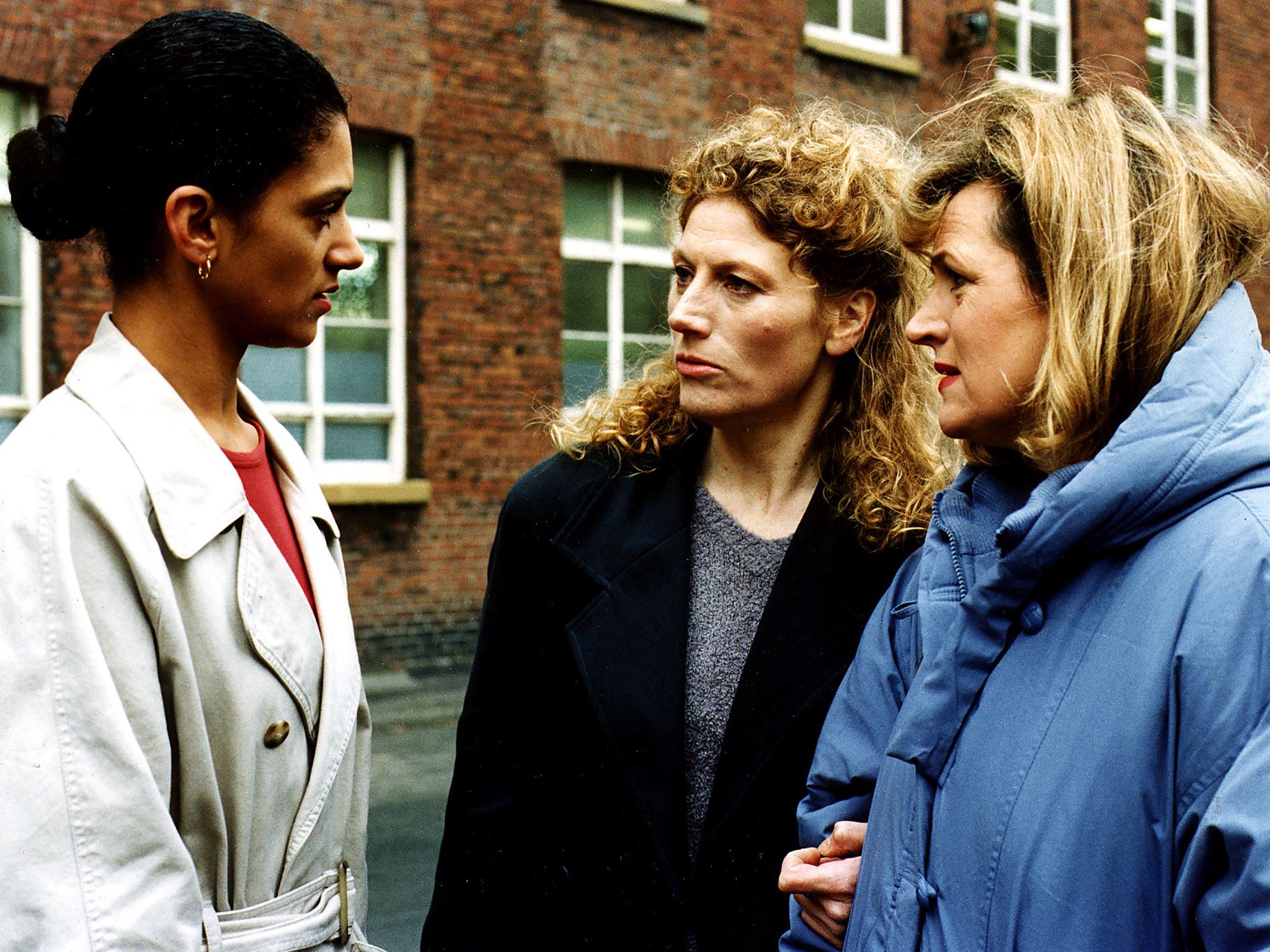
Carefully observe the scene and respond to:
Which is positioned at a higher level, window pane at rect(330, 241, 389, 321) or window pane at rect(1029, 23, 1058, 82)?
window pane at rect(1029, 23, 1058, 82)

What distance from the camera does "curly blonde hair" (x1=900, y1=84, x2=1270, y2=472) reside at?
5.00ft

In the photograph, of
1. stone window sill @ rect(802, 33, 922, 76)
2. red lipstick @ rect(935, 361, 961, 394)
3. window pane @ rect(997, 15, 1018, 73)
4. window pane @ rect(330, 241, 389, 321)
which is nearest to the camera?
red lipstick @ rect(935, 361, 961, 394)

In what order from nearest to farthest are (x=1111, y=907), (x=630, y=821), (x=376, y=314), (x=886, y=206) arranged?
(x=1111, y=907), (x=630, y=821), (x=886, y=206), (x=376, y=314)

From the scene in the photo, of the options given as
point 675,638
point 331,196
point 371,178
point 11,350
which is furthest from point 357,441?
point 331,196

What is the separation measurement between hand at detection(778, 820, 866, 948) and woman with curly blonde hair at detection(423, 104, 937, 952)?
0.26 metres

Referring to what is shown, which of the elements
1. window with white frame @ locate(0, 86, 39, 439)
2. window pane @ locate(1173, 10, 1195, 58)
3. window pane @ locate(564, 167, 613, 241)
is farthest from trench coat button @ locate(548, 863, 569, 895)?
window pane @ locate(1173, 10, 1195, 58)

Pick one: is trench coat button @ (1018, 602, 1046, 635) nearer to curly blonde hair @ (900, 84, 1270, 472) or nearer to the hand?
curly blonde hair @ (900, 84, 1270, 472)

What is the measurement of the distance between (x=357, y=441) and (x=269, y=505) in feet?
25.1

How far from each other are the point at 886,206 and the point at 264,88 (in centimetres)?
118

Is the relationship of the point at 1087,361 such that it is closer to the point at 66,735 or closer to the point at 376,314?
the point at 66,735

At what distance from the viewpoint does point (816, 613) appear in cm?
222

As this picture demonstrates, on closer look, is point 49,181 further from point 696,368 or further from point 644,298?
point 644,298

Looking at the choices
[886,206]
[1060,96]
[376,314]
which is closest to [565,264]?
[376,314]

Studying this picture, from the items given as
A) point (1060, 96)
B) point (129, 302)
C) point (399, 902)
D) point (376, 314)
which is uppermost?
point (376, 314)
